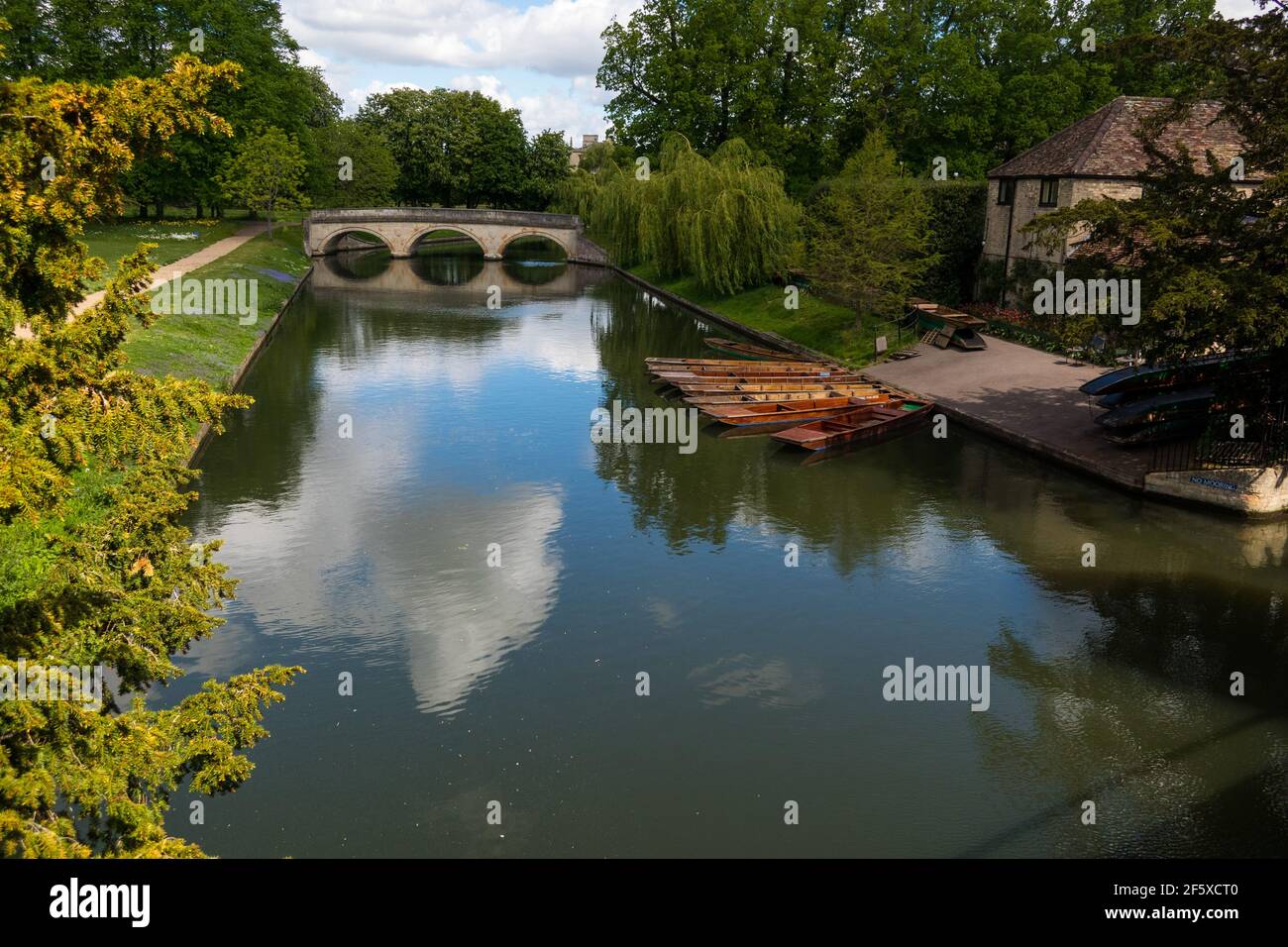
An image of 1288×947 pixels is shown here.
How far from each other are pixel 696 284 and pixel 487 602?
43.5m

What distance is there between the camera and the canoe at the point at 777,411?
1229 inches

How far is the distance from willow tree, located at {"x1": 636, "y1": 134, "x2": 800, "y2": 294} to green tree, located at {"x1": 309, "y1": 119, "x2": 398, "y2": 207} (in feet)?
151

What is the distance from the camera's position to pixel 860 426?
30.5 metres

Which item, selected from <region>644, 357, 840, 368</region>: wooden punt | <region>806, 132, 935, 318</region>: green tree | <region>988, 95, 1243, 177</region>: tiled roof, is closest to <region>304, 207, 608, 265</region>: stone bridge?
<region>806, 132, 935, 318</region>: green tree

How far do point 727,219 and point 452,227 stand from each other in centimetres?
4269

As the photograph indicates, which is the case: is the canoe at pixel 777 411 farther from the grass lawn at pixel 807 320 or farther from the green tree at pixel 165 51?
the green tree at pixel 165 51

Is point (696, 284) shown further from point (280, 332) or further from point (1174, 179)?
point (1174, 179)

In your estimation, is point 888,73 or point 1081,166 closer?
point 1081,166

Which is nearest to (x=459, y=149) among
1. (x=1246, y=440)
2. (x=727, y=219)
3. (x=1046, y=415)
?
(x=727, y=219)

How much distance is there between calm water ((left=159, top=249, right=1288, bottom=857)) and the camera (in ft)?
41.4

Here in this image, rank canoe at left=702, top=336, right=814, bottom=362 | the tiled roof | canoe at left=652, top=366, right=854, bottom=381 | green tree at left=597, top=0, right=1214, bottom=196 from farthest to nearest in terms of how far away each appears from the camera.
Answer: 1. green tree at left=597, top=0, right=1214, bottom=196
2. canoe at left=702, top=336, right=814, bottom=362
3. the tiled roof
4. canoe at left=652, top=366, right=854, bottom=381

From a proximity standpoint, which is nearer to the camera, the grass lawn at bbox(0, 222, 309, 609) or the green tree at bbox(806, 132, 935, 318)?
the grass lawn at bbox(0, 222, 309, 609)

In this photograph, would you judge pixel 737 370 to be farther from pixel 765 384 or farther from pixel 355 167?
pixel 355 167

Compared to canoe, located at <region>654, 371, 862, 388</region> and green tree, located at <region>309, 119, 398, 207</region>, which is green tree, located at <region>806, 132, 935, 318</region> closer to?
canoe, located at <region>654, 371, 862, 388</region>
